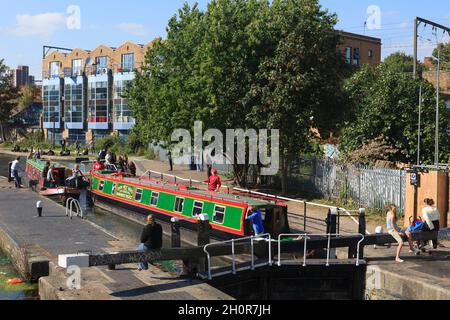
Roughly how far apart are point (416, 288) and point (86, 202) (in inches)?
782

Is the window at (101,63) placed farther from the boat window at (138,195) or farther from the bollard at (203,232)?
the bollard at (203,232)

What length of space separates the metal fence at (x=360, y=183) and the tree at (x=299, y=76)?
199 cm

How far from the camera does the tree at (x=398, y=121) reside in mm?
26766

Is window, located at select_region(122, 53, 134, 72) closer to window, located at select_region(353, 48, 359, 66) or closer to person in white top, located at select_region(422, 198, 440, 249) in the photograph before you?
window, located at select_region(353, 48, 359, 66)

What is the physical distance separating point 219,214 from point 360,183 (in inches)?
325

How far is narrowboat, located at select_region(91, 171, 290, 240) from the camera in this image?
17.2 metres

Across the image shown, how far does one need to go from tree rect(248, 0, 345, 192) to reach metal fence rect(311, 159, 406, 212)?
199 centimetres

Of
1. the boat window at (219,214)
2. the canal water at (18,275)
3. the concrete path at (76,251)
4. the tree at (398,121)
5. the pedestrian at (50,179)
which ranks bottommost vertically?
the canal water at (18,275)

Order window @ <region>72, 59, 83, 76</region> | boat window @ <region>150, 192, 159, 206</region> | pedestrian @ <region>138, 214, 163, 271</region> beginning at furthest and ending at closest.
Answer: window @ <region>72, 59, 83, 76</region> < boat window @ <region>150, 192, 159, 206</region> < pedestrian @ <region>138, 214, 163, 271</region>

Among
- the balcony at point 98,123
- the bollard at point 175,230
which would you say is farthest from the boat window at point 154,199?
the balcony at point 98,123

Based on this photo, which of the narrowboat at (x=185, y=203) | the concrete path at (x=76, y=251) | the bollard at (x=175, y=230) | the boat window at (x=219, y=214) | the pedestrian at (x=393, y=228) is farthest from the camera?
the boat window at (x=219, y=214)

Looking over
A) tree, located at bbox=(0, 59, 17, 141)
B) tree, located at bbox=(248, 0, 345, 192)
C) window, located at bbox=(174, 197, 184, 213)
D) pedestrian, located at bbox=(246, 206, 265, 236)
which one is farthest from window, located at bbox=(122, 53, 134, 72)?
pedestrian, located at bbox=(246, 206, 265, 236)

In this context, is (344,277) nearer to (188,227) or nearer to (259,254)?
(259,254)
